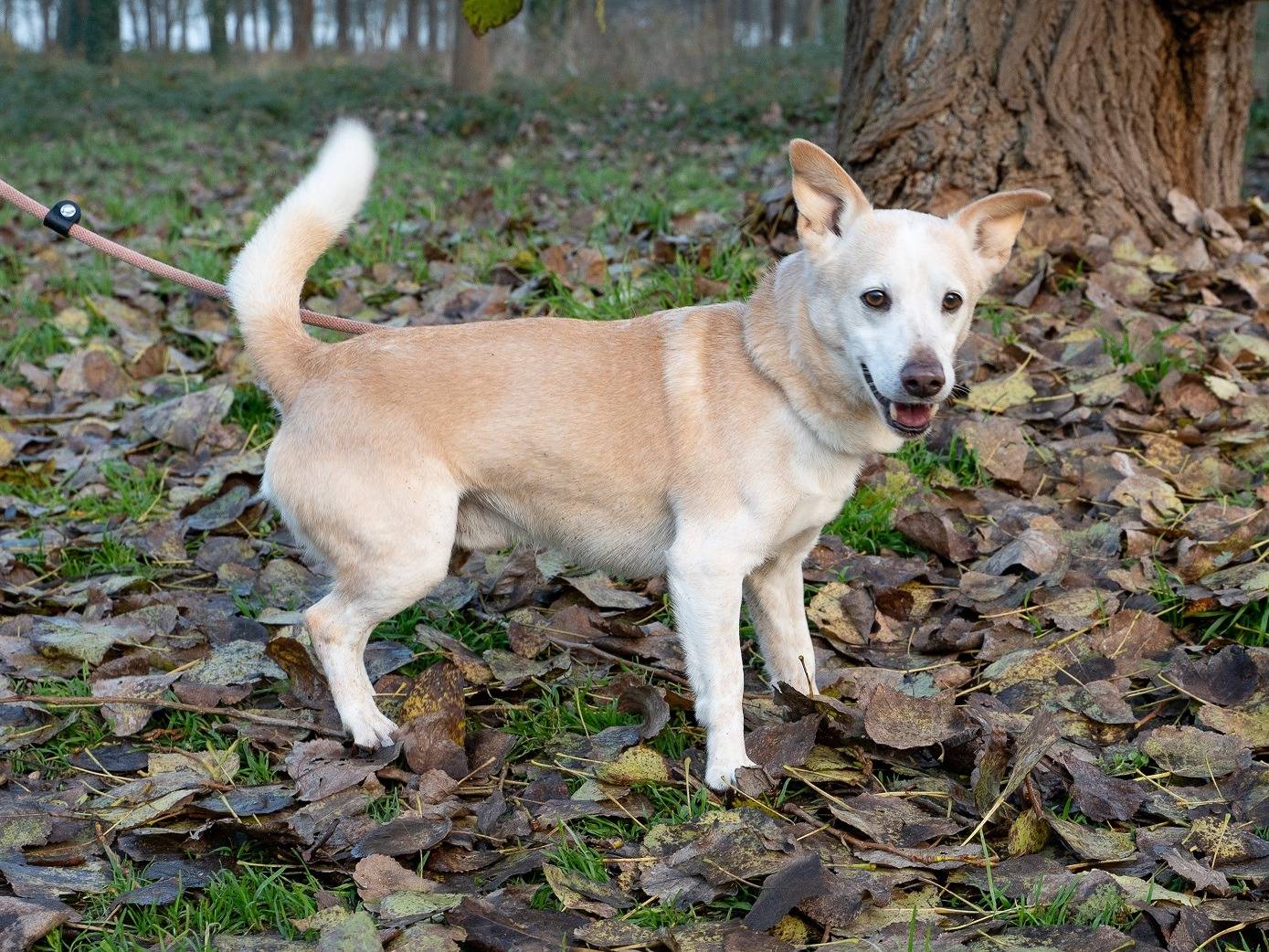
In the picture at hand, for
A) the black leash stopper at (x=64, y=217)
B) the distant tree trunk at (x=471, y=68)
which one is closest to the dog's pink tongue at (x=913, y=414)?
the black leash stopper at (x=64, y=217)

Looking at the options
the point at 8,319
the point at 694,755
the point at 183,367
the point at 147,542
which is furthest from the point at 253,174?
the point at 694,755

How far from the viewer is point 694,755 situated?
2.88 meters

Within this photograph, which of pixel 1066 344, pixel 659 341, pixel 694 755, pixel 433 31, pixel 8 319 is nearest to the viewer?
pixel 694 755

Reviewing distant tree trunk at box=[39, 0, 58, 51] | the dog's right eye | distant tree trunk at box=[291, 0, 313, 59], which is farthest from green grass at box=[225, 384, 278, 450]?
distant tree trunk at box=[39, 0, 58, 51]

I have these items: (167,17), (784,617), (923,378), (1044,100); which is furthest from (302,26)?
(923,378)

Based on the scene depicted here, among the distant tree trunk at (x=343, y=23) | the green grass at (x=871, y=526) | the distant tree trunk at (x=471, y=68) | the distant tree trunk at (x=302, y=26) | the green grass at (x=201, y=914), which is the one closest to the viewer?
the green grass at (x=201, y=914)

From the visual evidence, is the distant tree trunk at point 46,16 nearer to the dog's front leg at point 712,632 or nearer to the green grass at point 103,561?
the green grass at point 103,561

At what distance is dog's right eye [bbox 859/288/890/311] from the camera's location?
271cm

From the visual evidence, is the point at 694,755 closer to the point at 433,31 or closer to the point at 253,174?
the point at 253,174

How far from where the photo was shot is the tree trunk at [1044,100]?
496 cm

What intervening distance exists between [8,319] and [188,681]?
127 inches

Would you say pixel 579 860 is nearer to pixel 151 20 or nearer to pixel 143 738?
pixel 143 738

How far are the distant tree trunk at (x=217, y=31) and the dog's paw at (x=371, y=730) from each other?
21.5m

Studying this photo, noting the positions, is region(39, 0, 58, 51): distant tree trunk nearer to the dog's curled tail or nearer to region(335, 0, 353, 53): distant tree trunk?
region(335, 0, 353, 53): distant tree trunk
